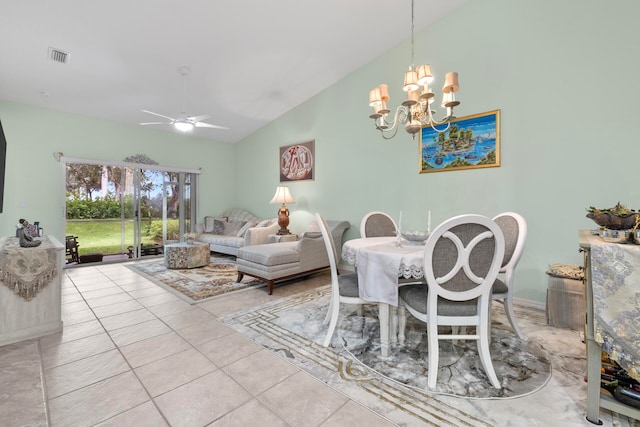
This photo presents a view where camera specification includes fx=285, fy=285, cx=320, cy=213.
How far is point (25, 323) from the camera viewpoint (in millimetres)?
2314

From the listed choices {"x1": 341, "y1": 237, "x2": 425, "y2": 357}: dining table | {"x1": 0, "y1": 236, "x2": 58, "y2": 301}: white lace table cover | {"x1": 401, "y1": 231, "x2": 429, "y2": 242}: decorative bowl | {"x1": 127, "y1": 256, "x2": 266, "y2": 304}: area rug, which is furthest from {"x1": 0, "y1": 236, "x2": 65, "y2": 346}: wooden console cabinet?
{"x1": 401, "y1": 231, "x2": 429, "y2": 242}: decorative bowl

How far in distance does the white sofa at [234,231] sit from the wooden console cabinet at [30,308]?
2.82 metres

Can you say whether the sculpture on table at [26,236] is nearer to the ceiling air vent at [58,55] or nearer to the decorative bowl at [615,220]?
the ceiling air vent at [58,55]

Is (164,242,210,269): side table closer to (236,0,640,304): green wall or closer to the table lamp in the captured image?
the table lamp

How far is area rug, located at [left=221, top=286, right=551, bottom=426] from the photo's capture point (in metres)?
1.57

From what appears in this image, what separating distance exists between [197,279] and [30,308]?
1.88 metres

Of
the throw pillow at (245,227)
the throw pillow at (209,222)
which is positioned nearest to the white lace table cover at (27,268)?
the throw pillow at (245,227)

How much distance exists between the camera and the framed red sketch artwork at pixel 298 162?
17.6 feet

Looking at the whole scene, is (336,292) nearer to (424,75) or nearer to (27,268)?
(424,75)

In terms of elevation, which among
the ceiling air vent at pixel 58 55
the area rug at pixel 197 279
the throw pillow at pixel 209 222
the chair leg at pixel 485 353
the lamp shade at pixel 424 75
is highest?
the ceiling air vent at pixel 58 55

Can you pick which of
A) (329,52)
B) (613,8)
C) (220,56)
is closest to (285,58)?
(329,52)

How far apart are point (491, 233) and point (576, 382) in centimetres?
109

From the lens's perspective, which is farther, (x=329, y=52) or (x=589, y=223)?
(x=329, y=52)

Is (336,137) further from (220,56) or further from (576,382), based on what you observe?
(576,382)
